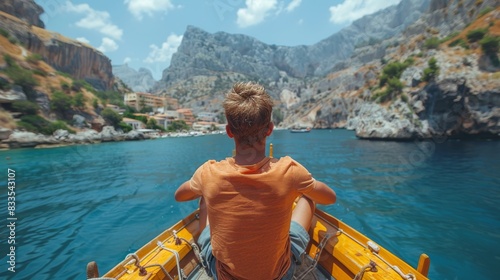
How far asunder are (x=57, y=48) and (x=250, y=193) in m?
104

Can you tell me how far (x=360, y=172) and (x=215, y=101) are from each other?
143m

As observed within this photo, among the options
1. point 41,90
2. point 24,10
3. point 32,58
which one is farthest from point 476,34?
point 24,10

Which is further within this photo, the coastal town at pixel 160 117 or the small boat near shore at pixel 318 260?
the coastal town at pixel 160 117

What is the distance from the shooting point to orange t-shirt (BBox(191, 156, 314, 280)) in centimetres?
176

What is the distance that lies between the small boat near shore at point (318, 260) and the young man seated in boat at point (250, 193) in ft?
4.01

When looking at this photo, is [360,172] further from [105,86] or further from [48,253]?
[105,86]

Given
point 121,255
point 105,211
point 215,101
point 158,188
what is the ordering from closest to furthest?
point 121,255
point 105,211
point 158,188
point 215,101

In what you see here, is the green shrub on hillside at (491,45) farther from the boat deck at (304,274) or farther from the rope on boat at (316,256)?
the boat deck at (304,274)

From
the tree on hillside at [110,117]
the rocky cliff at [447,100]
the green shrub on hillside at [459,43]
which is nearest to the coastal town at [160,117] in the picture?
the tree on hillside at [110,117]

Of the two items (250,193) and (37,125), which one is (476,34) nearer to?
(250,193)

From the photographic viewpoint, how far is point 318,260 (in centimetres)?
321

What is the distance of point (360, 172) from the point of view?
1459cm

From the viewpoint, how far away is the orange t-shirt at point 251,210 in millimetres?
1756

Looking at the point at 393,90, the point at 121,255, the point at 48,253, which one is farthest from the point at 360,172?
the point at 393,90
